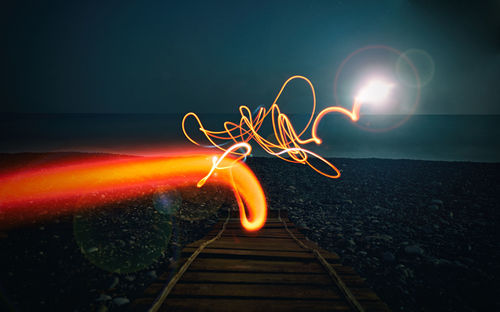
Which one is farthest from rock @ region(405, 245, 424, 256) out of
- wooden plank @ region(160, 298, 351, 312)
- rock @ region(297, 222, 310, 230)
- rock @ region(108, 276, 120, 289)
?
rock @ region(108, 276, 120, 289)

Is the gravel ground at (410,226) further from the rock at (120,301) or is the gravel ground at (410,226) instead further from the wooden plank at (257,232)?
the rock at (120,301)

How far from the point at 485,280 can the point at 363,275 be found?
2038 mm

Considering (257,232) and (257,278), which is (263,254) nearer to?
(257,278)

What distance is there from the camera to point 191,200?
8094 millimetres

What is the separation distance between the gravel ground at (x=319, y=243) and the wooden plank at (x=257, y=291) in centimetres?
121

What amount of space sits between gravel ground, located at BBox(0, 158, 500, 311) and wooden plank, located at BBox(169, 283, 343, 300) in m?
1.21

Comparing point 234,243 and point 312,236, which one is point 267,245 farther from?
point 312,236

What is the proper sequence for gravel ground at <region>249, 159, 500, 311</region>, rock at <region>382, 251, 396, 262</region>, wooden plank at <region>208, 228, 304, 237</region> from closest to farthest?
gravel ground at <region>249, 159, 500, 311</region>, rock at <region>382, 251, 396, 262</region>, wooden plank at <region>208, 228, 304, 237</region>

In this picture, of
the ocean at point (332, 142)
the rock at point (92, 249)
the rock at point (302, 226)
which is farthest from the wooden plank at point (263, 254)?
the ocean at point (332, 142)

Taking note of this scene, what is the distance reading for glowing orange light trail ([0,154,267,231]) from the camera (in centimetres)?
629

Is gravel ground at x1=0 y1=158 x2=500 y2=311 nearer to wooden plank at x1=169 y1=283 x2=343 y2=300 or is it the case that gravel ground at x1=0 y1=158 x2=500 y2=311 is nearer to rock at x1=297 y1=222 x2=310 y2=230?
rock at x1=297 y1=222 x2=310 y2=230

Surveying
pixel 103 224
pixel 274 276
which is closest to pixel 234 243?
pixel 274 276

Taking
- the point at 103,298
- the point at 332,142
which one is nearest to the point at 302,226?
the point at 103,298

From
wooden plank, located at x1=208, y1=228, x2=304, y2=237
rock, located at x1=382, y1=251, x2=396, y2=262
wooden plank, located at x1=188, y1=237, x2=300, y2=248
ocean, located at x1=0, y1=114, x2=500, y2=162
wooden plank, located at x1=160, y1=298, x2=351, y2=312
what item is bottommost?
wooden plank, located at x1=160, y1=298, x2=351, y2=312
